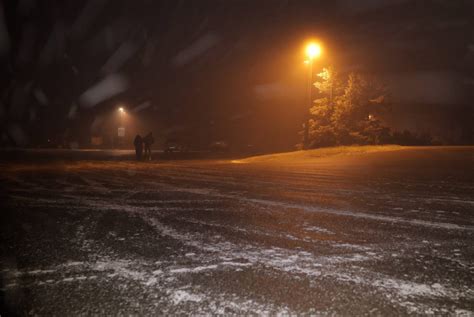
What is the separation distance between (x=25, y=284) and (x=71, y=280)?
0.27 m

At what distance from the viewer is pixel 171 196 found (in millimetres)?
6020

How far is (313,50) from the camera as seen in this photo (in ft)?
57.7

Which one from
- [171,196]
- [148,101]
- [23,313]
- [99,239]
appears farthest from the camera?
[148,101]

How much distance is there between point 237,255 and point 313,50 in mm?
16712

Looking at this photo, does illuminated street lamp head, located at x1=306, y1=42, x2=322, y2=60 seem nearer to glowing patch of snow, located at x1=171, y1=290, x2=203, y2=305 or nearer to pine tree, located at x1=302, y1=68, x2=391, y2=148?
pine tree, located at x1=302, y1=68, x2=391, y2=148

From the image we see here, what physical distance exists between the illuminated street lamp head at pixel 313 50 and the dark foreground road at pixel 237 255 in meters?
13.4

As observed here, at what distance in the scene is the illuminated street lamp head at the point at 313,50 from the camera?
17.6 metres

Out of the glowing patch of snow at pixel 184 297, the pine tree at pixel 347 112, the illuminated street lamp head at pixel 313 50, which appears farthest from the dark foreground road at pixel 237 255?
the pine tree at pixel 347 112

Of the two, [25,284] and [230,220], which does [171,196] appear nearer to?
[230,220]

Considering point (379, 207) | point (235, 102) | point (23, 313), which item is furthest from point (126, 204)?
point (235, 102)

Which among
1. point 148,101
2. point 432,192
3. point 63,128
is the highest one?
point 148,101

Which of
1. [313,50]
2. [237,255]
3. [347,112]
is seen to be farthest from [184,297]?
[347,112]

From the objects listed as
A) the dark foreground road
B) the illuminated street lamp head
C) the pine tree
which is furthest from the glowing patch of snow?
the pine tree

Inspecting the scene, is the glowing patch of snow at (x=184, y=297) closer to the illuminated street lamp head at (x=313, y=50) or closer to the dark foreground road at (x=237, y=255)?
the dark foreground road at (x=237, y=255)
